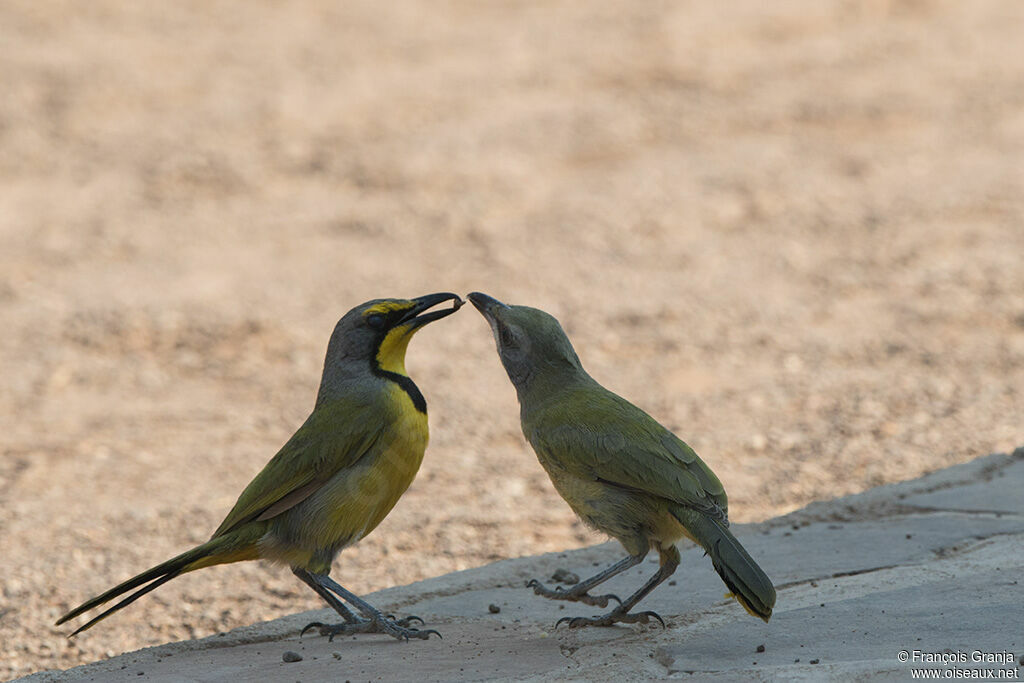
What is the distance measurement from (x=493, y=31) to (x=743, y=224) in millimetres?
4867

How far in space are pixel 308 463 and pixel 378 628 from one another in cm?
60

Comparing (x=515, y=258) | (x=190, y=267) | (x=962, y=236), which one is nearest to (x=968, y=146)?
(x=962, y=236)

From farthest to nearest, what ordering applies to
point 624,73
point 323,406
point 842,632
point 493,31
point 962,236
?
point 493,31 → point 624,73 → point 962,236 → point 323,406 → point 842,632

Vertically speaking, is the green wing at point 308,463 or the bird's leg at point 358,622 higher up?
the green wing at point 308,463

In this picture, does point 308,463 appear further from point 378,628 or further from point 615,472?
point 615,472

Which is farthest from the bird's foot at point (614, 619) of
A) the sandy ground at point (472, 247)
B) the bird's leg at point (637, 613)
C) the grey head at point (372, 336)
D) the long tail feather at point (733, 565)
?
the sandy ground at point (472, 247)

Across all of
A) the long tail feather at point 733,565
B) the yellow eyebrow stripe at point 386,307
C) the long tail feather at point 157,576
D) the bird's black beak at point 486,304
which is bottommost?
the long tail feather at point 733,565

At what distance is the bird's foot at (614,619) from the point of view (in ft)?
13.1

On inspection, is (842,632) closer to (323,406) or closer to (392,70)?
(323,406)

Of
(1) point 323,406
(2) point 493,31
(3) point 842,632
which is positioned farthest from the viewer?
(2) point 493,31

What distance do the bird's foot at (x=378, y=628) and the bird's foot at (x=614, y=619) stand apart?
1.47 ft

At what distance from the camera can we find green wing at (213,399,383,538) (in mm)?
4215

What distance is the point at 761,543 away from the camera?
4.86 metres

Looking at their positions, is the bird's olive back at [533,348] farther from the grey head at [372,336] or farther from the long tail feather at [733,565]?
the long tail feather at [733,565]
